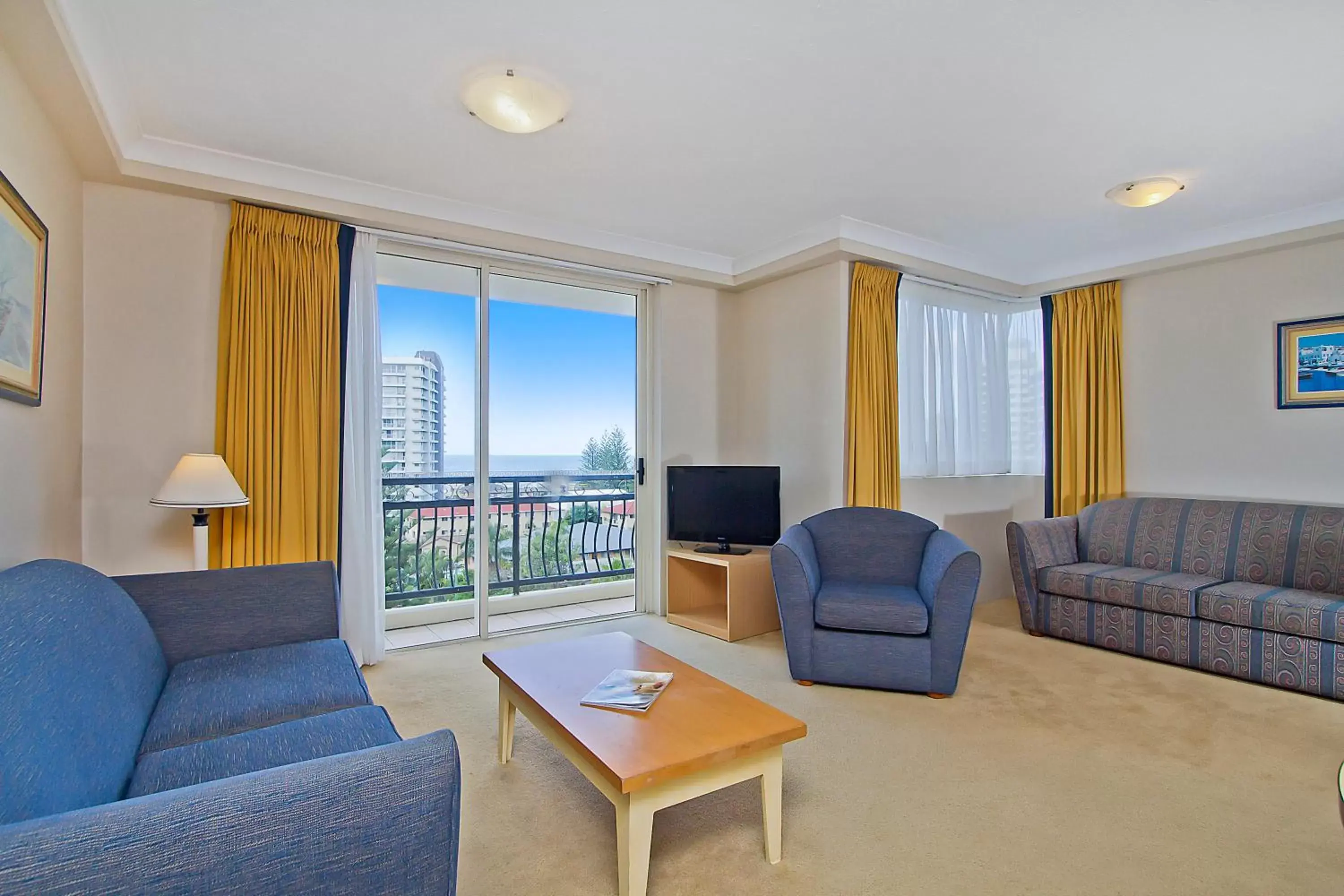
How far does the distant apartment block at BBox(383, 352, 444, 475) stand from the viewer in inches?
159

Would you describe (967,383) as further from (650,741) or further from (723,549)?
(650,741)

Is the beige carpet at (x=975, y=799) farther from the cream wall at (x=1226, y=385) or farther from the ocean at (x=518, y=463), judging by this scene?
the cream wall at (x=1226, y=385)

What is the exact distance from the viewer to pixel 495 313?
175 inches

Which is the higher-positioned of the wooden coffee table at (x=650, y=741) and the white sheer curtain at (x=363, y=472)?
the white sheer curtain at (x=363, y=472)

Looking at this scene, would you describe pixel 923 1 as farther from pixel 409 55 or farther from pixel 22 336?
pixel 22 336

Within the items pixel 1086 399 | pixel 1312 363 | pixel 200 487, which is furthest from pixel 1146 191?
pixel 200 487

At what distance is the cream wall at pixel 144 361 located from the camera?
307 centimetres

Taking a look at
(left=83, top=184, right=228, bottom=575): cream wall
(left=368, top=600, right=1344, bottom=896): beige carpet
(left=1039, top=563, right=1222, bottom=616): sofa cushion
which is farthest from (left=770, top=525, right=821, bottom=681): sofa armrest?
(left=83, top=184, right=228, bottom=575): cream wall

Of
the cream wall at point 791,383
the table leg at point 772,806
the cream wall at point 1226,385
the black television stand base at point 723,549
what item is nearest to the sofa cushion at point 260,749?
the table leg at point 772,806

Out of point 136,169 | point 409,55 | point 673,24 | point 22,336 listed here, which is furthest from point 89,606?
point 673,24

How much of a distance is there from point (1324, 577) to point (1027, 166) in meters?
2.70

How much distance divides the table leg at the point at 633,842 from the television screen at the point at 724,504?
112 inches

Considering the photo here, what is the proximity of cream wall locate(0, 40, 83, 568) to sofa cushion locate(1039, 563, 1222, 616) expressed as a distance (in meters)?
4.94

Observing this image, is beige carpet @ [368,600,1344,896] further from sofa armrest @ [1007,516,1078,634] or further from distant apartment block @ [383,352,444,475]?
distant apartment block @ [383,352,444,475]
